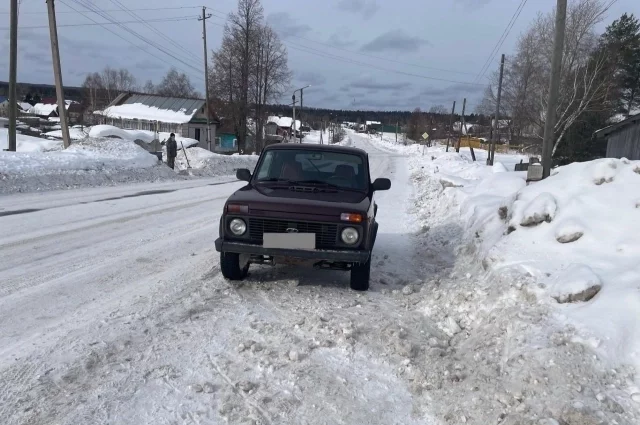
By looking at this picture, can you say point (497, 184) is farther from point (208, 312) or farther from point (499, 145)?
point (499, 145)

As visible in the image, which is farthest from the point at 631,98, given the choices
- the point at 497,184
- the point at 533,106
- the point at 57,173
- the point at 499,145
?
the point at 57,173

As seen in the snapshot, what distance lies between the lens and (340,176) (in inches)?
268

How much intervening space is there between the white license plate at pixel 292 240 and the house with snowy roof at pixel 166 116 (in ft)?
181

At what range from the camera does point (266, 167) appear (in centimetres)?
702

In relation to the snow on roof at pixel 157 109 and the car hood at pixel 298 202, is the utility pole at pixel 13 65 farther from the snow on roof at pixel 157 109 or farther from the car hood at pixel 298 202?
the snow on roof at pixel 157 109

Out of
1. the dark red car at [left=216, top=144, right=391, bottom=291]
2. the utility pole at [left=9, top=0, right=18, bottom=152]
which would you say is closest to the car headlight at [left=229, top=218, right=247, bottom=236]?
the dark red car at [left=216, top=144, right=391, bottom=291]

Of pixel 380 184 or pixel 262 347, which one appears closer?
pixel 262 347

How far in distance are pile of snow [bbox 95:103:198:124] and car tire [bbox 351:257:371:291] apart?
5690 centimetres

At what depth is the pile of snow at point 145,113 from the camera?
6022 cm

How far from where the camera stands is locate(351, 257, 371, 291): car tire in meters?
5.83

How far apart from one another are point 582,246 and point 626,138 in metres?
19.5

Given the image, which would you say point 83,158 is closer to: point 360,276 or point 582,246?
point 360,276

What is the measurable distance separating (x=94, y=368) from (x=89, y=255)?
12.6ft

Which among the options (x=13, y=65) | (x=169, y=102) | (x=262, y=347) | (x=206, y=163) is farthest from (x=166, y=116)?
(x=262, y=347)
